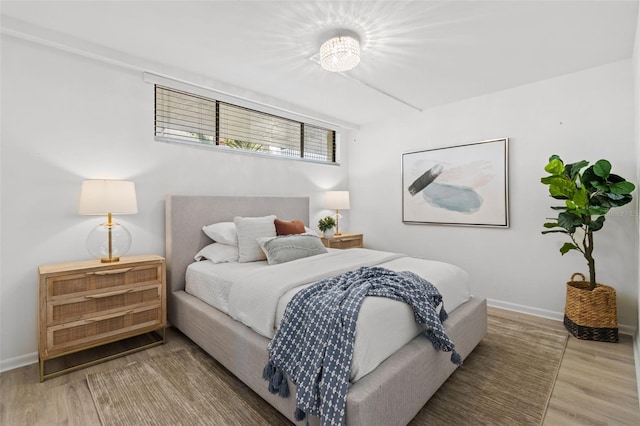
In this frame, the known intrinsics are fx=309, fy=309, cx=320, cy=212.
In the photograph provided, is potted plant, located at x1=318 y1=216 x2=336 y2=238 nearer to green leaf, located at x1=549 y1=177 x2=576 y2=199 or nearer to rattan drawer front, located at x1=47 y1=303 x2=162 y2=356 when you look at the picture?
rattan drawer front, located at x1=47 y1=303 x2=162 y2=356

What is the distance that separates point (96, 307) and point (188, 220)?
1.04m

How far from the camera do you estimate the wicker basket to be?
103 inches

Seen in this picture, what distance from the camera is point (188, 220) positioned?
306cm

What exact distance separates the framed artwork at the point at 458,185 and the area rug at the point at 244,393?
1.62m

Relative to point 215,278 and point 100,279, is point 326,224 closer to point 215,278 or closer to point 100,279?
point 215,278

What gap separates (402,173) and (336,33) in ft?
8.07

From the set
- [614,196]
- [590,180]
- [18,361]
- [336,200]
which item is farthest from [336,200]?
[18,361]

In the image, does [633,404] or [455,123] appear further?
Result: [455,123]

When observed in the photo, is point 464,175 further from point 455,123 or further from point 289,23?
point 289,23

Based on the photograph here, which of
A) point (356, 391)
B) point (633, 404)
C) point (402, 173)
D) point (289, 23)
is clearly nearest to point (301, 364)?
point (356, 391)

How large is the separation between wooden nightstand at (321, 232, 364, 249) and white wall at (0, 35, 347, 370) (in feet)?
6.62

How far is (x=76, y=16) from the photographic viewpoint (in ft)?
7.15

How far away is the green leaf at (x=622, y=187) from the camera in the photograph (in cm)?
243

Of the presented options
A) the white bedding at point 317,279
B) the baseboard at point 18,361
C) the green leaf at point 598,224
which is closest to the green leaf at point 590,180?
the green leaf at point 598,224
